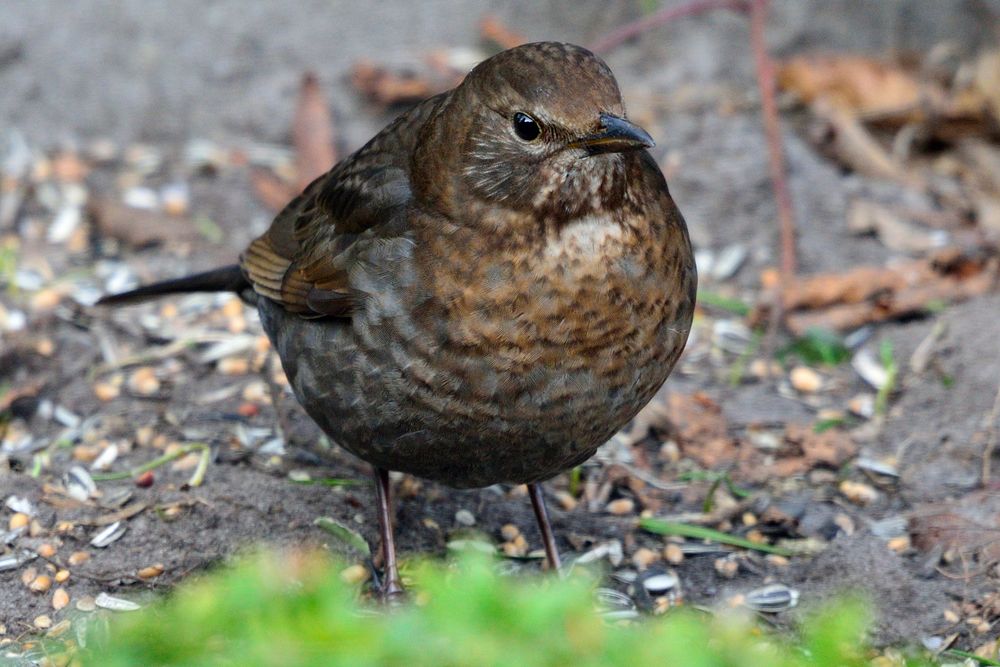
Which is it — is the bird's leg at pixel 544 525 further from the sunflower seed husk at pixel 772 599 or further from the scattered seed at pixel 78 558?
the scattered seed at pixel 78 558

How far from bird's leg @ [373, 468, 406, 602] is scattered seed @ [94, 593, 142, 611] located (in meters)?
0.69

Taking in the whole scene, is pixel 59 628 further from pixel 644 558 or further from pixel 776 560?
pixel 776 560

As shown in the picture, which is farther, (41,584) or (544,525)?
(544,525)

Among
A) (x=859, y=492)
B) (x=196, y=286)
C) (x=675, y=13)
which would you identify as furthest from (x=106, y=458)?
(x=675, y=13)

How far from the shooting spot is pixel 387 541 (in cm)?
404

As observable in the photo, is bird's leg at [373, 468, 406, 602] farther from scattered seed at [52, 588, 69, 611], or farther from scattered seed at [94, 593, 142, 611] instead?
scattered seed at [52, 588, 69, 611]

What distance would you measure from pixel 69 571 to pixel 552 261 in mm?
1653

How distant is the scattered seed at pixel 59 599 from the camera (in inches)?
149

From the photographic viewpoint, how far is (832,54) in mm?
6465

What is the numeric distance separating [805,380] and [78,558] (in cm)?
258

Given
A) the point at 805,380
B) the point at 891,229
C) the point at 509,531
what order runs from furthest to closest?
the point at 891,229 < the point at 805,380 < the point at 509,531

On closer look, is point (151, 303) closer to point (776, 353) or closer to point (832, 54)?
point (776, 353)

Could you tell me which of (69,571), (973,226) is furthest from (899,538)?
(69,571)

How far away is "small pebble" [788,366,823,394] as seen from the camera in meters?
5.05
